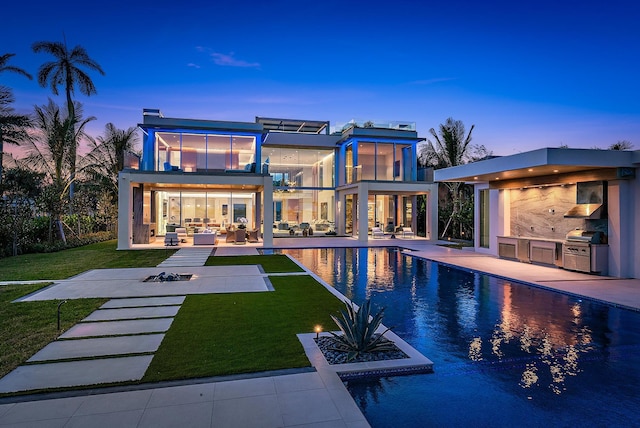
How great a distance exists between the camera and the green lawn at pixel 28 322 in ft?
16.0

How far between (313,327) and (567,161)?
9.00 m

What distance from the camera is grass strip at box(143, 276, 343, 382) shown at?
4.48 m

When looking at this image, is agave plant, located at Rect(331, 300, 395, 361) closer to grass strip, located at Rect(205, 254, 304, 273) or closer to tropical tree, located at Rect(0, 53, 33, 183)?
grass strip, located at Rect(205, 254, 304, 273)

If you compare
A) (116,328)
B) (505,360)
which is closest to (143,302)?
(116,328)

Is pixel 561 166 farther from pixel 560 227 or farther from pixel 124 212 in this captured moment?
pixel 124 212

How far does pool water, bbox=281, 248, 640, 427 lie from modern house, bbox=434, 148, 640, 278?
Result: 356cm

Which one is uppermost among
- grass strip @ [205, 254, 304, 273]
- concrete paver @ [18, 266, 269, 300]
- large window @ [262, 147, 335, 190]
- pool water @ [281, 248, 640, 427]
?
large window @ [262, 147, 335, 190]

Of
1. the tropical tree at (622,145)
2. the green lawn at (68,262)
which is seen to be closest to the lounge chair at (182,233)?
the green lawn at (68,262)

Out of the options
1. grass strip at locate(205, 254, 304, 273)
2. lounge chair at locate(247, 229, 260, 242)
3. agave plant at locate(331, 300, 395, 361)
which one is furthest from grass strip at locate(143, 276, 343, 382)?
lounge chair at locate(247, 229, 260, 242)

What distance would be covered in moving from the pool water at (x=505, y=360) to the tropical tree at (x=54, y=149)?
56.4 ft

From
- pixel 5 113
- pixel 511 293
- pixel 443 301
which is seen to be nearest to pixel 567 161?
pixel 511 293

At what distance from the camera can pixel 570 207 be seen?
1246 centimetres

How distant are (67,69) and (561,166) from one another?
26.0 meters

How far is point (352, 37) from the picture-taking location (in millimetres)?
16359
